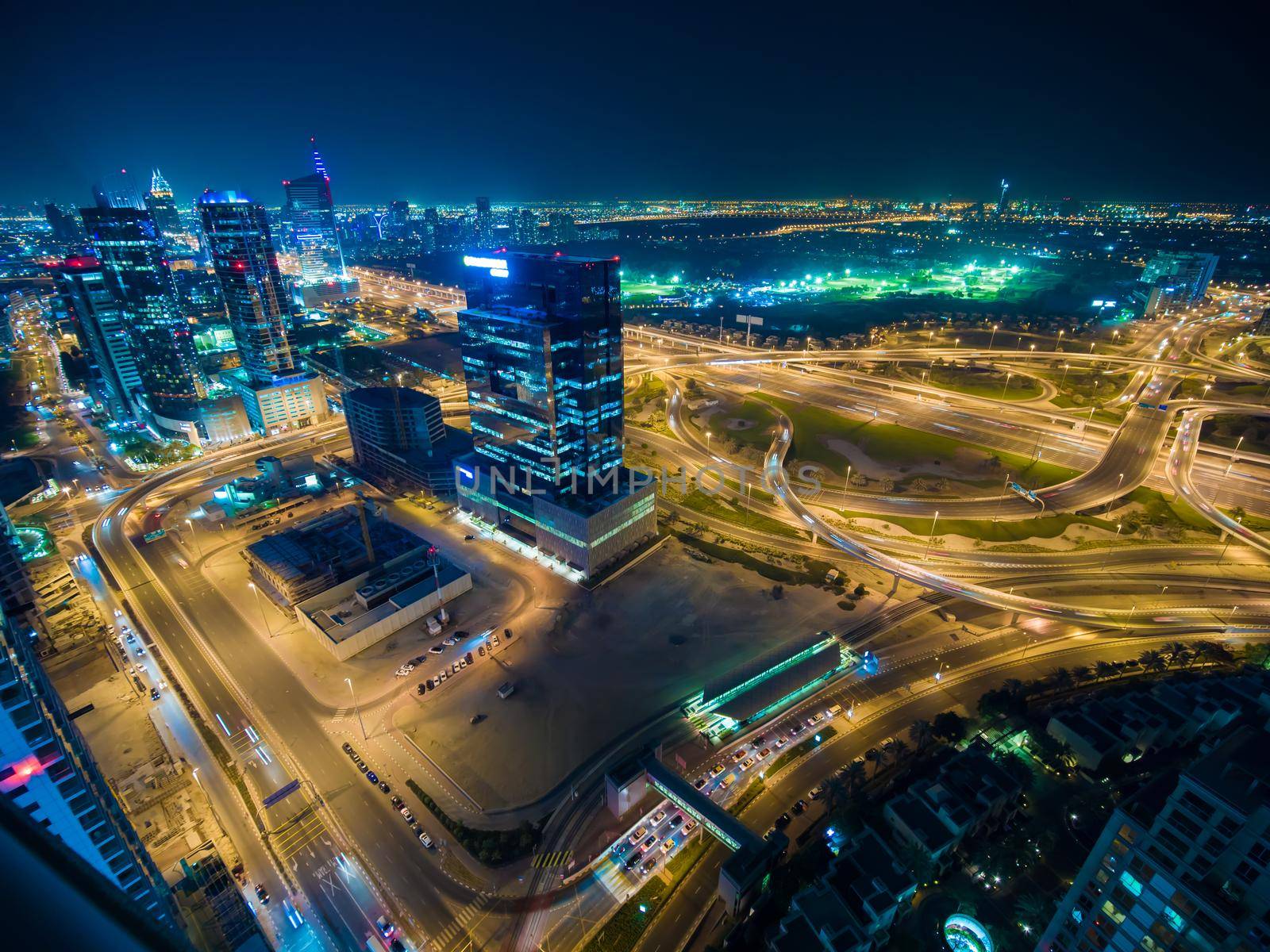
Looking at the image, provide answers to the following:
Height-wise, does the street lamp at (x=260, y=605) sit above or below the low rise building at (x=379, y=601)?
below

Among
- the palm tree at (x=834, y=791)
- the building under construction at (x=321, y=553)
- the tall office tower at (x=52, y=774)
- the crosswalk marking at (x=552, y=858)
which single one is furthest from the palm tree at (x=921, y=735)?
the building under construction at (x=321, y=553)

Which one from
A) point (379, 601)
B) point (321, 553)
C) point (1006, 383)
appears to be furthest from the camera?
point (1006, 383)

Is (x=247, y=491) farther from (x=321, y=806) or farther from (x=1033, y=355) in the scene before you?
(x=1033, y=355)

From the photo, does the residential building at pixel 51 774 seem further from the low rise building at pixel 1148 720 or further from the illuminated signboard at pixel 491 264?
the low rise building at pixel 1148 720

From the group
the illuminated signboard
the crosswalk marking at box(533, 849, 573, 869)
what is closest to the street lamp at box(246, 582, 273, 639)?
the crosswalk marking at box(533, 849, 573, 869)

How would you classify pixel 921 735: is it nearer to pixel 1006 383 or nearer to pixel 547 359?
pixel 547 359

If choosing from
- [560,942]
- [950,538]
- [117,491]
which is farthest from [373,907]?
[117,491]

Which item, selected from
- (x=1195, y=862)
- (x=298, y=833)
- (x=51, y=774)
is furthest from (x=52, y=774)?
(x=1195, y=862)
